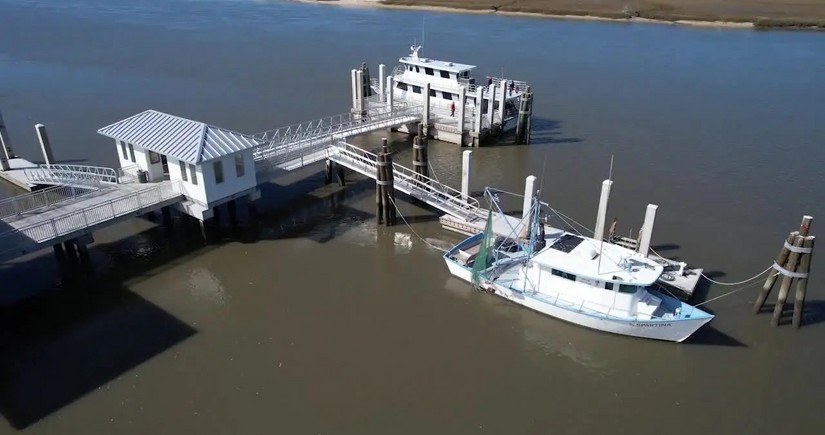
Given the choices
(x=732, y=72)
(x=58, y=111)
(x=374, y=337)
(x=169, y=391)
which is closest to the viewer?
(x=169, y=391)

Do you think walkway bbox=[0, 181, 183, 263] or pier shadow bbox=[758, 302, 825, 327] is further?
walkway bbox=[0, 181, 183, 263]

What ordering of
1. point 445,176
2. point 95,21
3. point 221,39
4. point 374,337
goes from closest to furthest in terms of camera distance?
point 374,337, point 445,176, point 221,39, point 95,21

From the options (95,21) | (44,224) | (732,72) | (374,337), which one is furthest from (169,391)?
(95,21)

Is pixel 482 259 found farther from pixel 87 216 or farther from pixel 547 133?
pixel 547 133

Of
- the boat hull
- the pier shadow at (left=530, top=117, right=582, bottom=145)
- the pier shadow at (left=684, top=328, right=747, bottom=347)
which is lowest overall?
the pier shadow at (left=684, top=328, right=747, bottom=347)

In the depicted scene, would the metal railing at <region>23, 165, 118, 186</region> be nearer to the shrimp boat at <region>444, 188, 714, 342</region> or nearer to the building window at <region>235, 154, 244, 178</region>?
the building window at <region>235, 154, 244, 178</region>

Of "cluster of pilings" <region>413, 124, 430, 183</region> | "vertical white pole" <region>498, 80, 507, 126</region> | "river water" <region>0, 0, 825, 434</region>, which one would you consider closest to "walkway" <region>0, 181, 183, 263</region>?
"river water" <region>0, 0, 825, 434</region>

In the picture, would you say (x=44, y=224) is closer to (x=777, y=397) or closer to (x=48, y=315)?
(x=48, y=315)

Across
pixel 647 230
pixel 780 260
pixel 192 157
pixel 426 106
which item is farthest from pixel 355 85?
pixel 780 260
